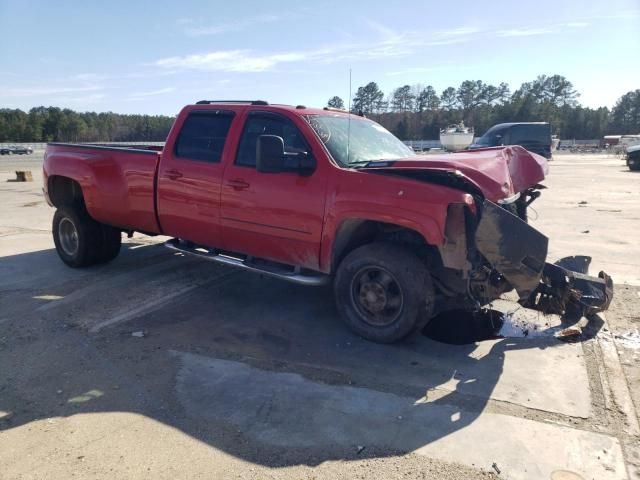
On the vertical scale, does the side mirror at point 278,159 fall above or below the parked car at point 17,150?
above

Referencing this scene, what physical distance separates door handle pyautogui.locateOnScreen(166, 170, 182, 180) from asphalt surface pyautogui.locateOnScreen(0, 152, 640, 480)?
131 cm

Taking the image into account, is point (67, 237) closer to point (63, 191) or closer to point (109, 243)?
point (109, 243)

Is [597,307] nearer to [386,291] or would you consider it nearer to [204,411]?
[386,291]

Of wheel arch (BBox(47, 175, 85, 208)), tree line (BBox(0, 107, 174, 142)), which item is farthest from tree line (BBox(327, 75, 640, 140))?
wheel arch (BBox(47, 175, 85, 208))

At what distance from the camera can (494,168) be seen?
4.40 metres

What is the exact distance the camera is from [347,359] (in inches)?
163

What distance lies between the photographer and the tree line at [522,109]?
8369cm

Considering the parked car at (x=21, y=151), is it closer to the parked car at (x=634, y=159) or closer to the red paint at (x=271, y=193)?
the parked car at (x=634, y=159)

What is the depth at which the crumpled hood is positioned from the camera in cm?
407

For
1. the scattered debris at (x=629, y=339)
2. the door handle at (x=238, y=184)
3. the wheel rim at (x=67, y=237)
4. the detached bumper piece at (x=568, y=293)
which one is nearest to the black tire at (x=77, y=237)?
the wheel rim at (x=67, y=237)

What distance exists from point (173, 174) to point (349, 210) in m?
2.29

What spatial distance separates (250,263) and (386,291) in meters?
1.51

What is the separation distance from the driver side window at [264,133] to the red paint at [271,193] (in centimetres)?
7

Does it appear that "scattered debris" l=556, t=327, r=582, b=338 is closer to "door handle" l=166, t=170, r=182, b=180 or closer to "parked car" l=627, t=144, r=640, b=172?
"door handle" l=166, t=170, r=182, b=180
